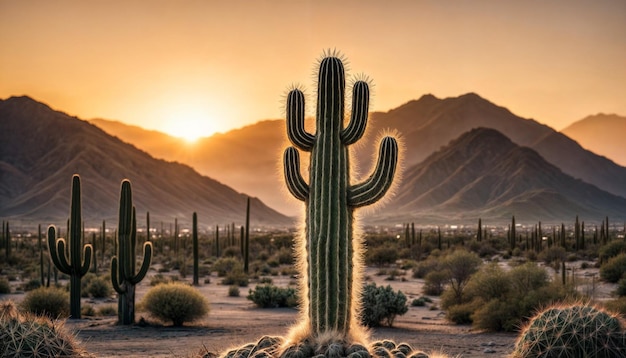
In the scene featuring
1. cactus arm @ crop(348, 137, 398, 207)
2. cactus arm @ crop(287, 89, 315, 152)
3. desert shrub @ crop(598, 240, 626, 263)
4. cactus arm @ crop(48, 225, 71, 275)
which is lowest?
desert shrub @ crop(598, 240, 626, 263)

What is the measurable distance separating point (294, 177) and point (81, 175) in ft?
456

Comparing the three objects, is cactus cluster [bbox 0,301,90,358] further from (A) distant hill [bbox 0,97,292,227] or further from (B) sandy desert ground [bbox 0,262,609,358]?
(A) distant hill [bbox 0,97,292,227]

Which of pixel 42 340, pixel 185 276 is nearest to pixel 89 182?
pixel 185 276

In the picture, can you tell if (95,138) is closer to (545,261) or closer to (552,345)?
(545,261)

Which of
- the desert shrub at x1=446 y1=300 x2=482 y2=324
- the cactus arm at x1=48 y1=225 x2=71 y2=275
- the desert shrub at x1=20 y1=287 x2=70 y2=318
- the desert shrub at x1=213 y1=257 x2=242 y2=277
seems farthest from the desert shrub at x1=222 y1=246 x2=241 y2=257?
the desert shrub at x1=446 y1=300 x2=482 y2=324

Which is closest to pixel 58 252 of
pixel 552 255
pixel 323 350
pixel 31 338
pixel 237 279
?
pixel 31 338

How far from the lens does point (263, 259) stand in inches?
2078

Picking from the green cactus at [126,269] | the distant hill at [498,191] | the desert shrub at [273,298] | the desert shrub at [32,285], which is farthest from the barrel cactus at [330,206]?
the distant hill at [498,191]

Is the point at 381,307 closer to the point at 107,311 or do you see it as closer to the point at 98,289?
the point at 107,311

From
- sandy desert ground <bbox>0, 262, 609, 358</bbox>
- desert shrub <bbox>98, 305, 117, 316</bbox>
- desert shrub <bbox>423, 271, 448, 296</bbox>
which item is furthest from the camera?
desert shrub <bbox>423, 271, 448, 296</bbox>

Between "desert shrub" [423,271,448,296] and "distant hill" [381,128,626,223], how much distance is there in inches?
5144

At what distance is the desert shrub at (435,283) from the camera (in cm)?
2995

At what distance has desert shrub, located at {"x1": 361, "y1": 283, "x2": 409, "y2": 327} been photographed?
20.9 meters

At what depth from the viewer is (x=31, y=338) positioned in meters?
10.1
